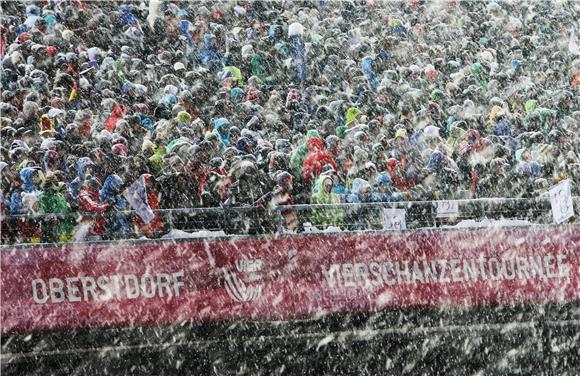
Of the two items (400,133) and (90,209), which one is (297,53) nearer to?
(400,133)

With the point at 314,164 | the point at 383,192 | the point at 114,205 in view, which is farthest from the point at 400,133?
the point at 114,205

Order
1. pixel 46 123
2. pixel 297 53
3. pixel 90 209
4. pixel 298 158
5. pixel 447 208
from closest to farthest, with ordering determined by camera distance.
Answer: pixel 90 209
pixel 447 208
pixel 298 158
pixel 46 123
pixel 297 53

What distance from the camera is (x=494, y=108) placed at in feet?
51.9

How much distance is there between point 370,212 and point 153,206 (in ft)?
7.91

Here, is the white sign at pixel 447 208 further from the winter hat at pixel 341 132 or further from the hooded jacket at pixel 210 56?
the hooded jacket at pixel 210 56

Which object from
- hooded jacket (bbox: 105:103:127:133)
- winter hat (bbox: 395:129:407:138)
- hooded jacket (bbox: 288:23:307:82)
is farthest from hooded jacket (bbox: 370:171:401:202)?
hooded jacket (bbox: 288:23:307:82)

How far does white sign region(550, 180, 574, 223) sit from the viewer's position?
1120cm

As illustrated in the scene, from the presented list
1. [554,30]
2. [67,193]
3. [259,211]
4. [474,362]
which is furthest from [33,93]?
[554,30]

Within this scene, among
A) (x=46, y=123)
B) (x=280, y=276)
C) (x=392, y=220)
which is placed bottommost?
(x=280, y=276)

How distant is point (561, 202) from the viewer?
11305mm

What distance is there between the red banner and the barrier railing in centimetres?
26

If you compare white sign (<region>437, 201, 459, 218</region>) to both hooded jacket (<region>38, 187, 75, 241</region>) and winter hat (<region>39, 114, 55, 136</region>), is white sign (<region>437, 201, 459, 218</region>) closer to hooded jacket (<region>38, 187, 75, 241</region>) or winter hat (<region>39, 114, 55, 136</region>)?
hooded jacket (<region>38, 187, 75, 241</region>)

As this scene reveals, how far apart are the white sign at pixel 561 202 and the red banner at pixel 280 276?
2.71ft

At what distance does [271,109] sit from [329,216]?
3.32m
